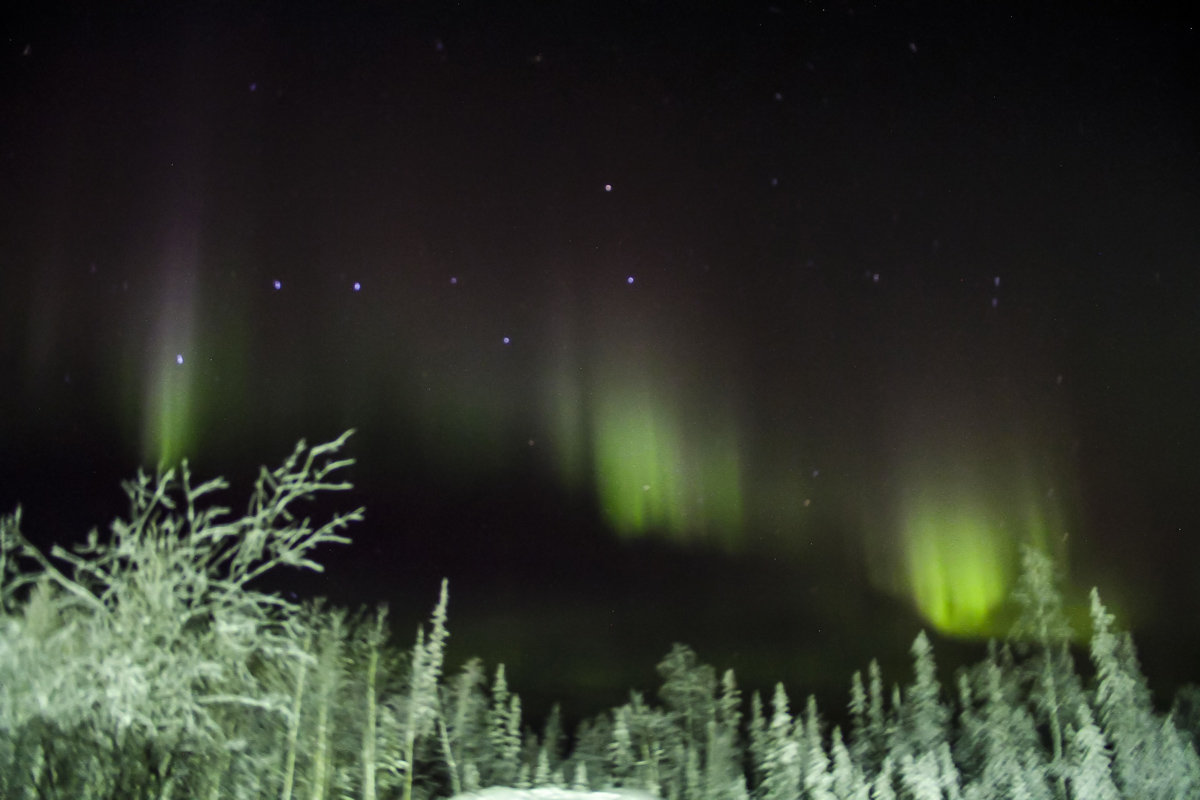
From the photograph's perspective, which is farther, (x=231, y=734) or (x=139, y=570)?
(x=231, y=734)

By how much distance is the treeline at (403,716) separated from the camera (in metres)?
7.21

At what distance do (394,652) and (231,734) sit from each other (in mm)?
20345

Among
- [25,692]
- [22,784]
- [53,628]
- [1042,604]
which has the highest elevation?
[1042,604]

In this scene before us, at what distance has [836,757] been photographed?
194 feet

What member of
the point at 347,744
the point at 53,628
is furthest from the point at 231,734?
the point at 347,744

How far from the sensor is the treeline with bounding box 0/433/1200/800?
7.21m

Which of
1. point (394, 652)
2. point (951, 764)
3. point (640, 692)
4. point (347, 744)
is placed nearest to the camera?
point (347, 744)

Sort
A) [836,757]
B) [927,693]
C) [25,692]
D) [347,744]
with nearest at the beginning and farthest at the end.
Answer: [25,692], [347,744], [836,757], [927,693]

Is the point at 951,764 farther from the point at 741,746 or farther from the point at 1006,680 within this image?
the point at 741,746

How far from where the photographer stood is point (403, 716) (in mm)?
31984

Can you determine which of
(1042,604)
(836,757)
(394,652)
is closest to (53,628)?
(394,652)

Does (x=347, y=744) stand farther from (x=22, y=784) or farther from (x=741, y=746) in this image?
(x=741, y=746)

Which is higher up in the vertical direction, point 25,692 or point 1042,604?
point 1042,604

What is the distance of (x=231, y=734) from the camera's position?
9.85 metres
